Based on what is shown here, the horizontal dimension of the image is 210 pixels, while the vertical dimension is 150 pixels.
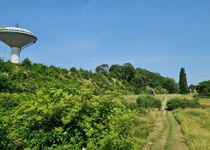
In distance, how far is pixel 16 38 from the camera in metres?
62.6

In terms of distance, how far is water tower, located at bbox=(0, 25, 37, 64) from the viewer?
6162 cm

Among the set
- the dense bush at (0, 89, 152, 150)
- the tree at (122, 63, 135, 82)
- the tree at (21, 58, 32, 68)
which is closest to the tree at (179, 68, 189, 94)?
the tree at (122, 63, 135, 82)

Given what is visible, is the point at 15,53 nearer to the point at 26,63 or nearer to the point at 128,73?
the point at 26,63

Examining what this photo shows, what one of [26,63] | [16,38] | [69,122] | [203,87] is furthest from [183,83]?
[69,122]

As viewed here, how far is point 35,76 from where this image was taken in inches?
2114

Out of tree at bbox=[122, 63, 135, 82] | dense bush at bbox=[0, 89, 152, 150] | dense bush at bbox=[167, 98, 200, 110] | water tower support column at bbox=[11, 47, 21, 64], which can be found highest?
tree at bbox=[122, 63, 135, 82]

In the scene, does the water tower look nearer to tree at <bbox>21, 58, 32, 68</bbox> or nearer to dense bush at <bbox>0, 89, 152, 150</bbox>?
tree at <bbox>21, 58, 32, 68</bbox>

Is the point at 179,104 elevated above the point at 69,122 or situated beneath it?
elevated above

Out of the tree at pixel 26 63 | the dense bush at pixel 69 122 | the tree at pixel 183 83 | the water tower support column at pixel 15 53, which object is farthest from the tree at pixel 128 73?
the dense bush at pixel 69 122

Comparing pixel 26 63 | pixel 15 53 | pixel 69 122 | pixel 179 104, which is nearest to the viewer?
pixel 69 122

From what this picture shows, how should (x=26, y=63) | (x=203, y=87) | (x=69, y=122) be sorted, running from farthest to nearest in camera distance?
(x=203, y=87)
(x=26, y=63)
(x=69, y=122)

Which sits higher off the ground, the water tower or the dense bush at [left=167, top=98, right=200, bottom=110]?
the water tower

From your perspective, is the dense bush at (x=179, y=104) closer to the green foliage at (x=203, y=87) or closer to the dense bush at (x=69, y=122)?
the green foliage at (x=203, y=87)

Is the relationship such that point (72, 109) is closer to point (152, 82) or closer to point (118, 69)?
point (118, 69)
